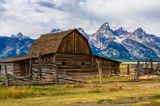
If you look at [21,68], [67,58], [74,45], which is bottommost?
[21,68]

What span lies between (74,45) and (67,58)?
326cm

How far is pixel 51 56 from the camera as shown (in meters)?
72.2

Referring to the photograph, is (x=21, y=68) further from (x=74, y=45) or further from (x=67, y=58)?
(x=74, y=45)

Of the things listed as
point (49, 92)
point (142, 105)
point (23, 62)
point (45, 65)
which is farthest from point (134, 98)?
point (23, 62)

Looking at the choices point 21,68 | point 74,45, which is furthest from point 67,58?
point 21,68

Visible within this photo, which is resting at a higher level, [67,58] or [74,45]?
[74,45]

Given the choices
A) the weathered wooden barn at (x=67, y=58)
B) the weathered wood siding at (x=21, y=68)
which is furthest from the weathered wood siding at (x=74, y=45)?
the weathered wood siding at (x=21, y=68)

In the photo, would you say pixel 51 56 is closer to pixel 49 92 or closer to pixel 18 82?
pixel 18 82

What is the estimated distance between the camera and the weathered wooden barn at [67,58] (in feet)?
233

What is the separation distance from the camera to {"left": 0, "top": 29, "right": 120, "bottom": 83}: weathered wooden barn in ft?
233

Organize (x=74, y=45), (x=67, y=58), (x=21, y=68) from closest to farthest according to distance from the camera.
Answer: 1. (x=21, y=68)
2. (x=67, y=58)
3. (x=74, y=45)

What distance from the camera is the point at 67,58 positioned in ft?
242

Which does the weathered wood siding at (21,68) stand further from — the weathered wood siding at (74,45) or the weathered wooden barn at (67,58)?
the weathered wood siding at (74,45)

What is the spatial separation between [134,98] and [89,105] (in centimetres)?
470
